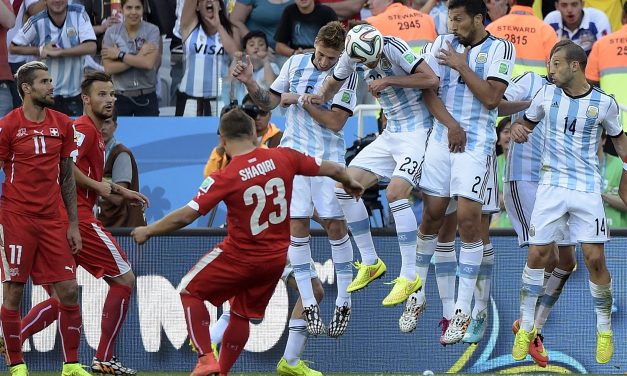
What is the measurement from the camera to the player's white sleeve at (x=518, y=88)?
39.2ft

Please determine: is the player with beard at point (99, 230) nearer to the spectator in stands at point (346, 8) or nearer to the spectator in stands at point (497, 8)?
the spectator in stands at point (346, 8)

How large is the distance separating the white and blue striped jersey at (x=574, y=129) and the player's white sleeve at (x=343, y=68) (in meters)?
1.62

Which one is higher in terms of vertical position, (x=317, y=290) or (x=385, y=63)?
(x=385, y=63)

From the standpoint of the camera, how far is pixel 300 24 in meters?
15.6

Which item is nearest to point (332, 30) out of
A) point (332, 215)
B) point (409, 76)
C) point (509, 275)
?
point (409, 76)

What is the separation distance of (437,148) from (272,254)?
205 cm

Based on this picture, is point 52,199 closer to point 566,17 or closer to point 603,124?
point 603,124

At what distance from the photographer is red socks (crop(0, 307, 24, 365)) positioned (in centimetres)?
1122

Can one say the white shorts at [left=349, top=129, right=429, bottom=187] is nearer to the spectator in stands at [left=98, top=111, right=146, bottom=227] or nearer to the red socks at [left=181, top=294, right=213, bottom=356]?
the red socks at [left=181, top=294, right=213, bottom=356]

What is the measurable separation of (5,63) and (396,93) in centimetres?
579

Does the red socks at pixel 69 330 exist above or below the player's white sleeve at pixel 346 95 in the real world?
below

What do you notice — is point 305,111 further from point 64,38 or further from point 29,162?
point 64,38

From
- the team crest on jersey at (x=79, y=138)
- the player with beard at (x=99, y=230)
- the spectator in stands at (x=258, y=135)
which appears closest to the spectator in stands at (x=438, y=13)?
the spectator in stands at (x=258, y=135)

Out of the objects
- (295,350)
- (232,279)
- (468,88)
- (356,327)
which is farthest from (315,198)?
(232,279)
